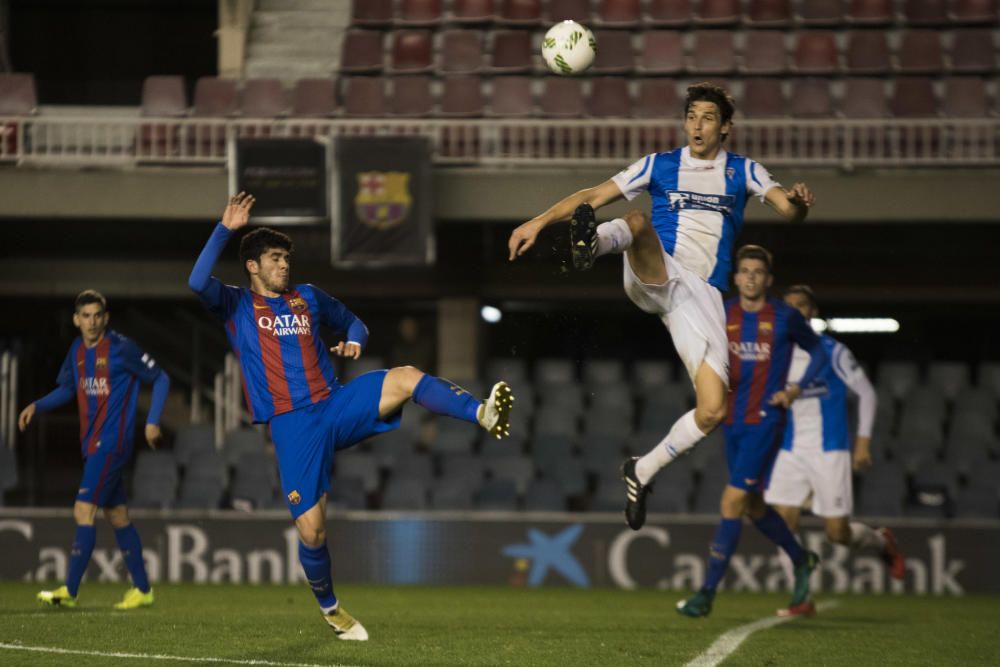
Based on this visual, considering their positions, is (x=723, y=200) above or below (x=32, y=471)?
above

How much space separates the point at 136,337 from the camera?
703 inches

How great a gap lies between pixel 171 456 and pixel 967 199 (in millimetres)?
8437

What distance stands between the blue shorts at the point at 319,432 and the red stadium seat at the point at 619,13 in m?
12.1

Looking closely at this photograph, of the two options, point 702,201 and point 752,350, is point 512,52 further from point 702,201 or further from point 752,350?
point 702,201

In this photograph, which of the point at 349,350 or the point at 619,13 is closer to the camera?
the point at 349,350

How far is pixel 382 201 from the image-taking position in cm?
1422

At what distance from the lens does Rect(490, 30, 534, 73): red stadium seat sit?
56.6 feet

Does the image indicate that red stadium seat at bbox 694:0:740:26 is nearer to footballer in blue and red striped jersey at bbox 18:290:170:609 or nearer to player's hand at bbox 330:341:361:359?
footballer in blue and red striped jersey at bbox 18:290:170:609

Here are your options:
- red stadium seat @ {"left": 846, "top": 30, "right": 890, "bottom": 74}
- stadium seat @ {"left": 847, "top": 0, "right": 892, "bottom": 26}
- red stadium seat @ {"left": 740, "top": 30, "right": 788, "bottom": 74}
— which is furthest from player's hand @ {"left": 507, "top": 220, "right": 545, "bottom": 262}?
stadium seat @ {"left": 847, "top": 0, "right": 892, "bottom": 26}

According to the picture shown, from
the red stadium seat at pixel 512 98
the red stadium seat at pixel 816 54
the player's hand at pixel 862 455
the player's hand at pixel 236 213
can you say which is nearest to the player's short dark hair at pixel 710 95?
the player's hand at pixel 236 213

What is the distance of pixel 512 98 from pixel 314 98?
7.45ft

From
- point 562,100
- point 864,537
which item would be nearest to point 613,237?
point 864,537

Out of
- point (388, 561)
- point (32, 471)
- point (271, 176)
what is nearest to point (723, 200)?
point (388, 561)

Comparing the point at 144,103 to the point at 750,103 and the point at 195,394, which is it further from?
the point at 750,103
